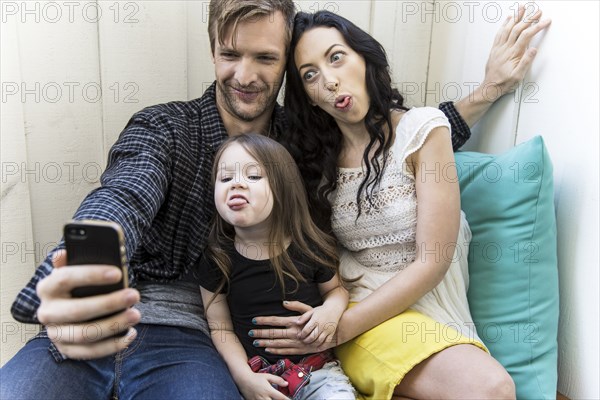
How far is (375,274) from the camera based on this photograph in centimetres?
126

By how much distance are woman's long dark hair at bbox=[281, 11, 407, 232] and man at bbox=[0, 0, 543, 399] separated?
54 millimetres

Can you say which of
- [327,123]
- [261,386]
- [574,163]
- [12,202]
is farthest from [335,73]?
[12,202]

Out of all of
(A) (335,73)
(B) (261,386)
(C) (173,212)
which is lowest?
(B) (261,386)

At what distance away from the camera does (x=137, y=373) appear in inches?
43.1

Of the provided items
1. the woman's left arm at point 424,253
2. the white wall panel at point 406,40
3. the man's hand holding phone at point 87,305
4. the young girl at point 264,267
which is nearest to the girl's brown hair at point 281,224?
the young girl at point 264,267

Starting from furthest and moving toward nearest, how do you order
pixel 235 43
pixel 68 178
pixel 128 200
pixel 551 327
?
pixel 68 178 < pixel 235 43 < pixel 551 327 < pixel 128 200

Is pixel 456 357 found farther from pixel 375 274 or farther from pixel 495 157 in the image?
pixel 495 157

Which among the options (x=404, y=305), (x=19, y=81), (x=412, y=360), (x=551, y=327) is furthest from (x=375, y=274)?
(x=19, y=81)

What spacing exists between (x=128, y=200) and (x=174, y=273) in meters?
0.27

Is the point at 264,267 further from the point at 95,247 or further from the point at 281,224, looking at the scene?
the point at 95,247

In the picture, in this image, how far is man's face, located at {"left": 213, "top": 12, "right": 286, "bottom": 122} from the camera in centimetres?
127

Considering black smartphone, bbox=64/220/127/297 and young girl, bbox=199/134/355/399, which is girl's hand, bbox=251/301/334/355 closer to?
young girl, bbox=199/134/355/399

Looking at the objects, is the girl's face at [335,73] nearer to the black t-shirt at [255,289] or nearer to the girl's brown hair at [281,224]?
the girl's brown hair at [281,224]

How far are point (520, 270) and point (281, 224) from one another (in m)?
0.50
